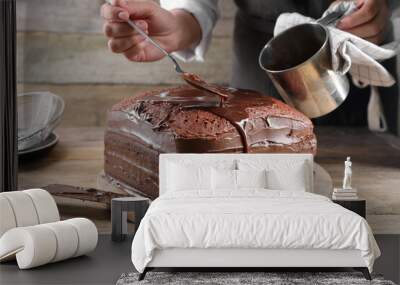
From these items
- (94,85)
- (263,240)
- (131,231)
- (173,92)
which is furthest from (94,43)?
(263,240)

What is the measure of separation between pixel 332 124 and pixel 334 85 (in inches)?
12.0

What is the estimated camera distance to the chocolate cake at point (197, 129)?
514cm

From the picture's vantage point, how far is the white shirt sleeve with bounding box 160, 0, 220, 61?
5406 mm

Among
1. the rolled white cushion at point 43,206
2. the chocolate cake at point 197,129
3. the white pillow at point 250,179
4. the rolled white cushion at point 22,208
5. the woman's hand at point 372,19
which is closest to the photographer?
the rolled white cushion at point 22,208

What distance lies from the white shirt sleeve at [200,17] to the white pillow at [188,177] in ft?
2.97

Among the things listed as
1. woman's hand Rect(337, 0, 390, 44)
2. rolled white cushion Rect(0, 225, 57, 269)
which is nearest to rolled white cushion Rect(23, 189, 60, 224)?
rolled white cushion Rect(0, 225, 57, 269)

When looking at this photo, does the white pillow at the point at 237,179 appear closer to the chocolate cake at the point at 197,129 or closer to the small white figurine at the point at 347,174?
the chocolate cake at the point at 197,129

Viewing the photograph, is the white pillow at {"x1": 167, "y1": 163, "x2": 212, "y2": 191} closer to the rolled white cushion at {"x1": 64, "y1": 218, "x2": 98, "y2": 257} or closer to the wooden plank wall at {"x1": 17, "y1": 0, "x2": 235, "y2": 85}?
the rolled white cushion at {"x1": 64, "y1": 218, "x2": 98, "y2": 257}

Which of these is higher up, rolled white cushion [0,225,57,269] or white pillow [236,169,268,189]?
white pillow [236,169,268,189]

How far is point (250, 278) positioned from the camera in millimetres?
4016

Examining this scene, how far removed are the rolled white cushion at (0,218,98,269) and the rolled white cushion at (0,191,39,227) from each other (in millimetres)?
207

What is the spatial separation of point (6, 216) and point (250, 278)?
1457 millimetres

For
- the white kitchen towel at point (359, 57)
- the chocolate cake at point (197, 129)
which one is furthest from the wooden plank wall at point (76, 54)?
the white kitchen towel at point (359, 57)

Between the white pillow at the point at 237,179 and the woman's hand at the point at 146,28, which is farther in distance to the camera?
the woman's hand at the point at 146,28
